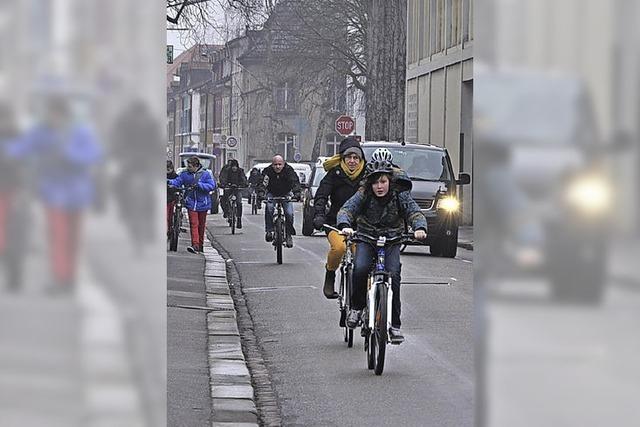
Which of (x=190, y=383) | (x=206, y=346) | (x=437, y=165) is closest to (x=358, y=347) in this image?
(x=206, y=346)

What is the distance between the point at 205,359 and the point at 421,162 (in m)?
13.6

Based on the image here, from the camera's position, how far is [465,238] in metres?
30.0

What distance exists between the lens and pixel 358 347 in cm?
1174

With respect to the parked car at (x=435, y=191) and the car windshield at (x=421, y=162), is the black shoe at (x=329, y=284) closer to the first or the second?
the parked car at (x=435, y=191)

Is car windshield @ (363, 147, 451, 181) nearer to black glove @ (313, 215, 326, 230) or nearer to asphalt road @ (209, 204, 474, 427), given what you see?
asphalt road @ (209, 204, 474, 427)

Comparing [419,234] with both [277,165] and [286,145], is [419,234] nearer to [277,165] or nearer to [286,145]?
[277,165]

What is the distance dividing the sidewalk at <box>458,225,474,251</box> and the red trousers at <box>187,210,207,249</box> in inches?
207

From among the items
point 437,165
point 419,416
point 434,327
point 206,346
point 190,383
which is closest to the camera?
point 419,416

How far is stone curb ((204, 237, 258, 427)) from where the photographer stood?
8319 millimetres

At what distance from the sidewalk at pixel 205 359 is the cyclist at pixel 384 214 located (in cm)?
123
